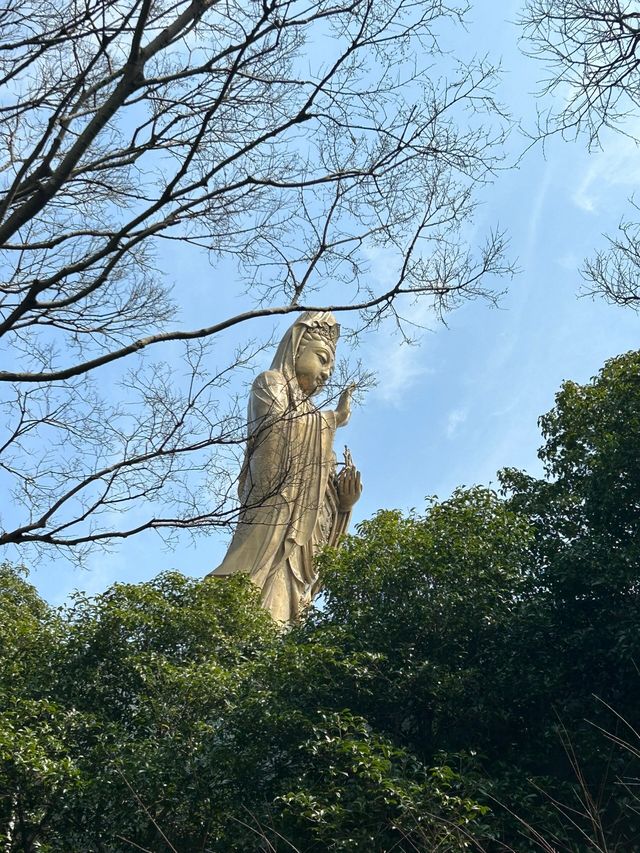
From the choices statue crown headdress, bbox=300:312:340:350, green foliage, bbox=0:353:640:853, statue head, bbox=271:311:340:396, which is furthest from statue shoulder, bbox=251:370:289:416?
green foliage, bbox=0:353:640:853

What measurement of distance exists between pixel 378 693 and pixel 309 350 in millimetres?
6305

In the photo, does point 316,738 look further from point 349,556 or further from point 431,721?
point 349,556

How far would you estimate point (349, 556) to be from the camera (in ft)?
41.2

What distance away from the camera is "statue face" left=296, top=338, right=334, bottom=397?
1640 cm

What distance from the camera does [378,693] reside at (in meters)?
11.0

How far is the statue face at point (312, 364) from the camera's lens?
1640 cm

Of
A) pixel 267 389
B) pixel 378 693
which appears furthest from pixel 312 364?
pixel 378 693

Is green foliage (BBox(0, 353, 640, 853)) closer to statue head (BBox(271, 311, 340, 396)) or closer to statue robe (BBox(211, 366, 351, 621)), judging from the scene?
statue robe (BBox(211, 366, 351, 621))

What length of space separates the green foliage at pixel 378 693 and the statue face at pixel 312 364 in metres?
3.44

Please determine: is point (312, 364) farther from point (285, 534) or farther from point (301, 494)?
point (285, 534)

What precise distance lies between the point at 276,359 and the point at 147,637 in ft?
17.3

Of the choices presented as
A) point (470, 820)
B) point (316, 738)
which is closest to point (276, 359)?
point (316, 738)

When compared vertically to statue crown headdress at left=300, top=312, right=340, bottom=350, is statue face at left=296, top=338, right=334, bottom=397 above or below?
below

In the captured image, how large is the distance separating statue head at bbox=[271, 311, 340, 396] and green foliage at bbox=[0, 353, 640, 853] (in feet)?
11.5
